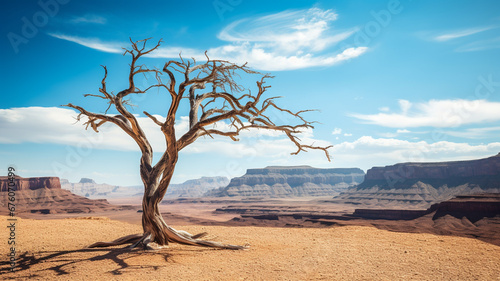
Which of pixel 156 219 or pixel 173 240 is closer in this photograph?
pixel 156 219

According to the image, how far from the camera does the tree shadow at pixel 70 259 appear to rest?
9445mm

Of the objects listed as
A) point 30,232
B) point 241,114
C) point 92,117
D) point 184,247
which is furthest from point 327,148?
point 30,232

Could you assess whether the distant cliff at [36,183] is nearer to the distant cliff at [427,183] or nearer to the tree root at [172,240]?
the distant cliff at [427,183]

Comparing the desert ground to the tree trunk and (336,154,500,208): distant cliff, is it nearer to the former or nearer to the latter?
the tree trunk

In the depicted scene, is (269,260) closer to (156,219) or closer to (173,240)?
(173,240)

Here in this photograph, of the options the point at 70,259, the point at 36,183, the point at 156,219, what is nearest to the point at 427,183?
the point at 156,219

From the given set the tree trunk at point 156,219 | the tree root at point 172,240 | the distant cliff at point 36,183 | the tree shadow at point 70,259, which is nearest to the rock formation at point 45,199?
the distant cliff at point 36,183

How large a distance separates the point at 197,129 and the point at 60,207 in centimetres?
11811

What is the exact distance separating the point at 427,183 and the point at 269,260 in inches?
5402

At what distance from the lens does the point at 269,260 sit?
10797 mm

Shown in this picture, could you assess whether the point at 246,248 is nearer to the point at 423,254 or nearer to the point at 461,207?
the point at 423,254

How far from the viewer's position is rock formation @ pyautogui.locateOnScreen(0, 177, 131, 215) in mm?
106438

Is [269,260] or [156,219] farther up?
[156,219]

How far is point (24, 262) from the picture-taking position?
10.4 metres
